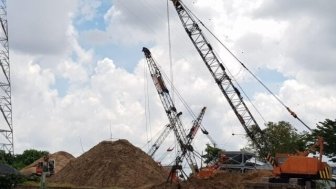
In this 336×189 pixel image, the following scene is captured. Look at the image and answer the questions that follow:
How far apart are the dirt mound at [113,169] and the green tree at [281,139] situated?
18987mm

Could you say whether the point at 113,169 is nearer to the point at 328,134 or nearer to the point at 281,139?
the point at 328,134

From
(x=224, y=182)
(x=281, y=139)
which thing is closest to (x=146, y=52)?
(x=281, y=139)

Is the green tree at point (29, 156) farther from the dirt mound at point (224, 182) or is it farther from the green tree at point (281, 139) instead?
the dirt mound at point (224, 182)

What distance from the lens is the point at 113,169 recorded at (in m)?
57.1

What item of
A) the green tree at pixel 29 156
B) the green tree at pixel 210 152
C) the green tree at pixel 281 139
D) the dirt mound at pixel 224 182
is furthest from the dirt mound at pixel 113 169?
the green tree at pixel 210 152

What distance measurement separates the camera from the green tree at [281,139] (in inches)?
3022

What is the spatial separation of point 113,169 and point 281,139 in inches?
1366

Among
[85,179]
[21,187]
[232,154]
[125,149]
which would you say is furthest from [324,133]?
[21,187]

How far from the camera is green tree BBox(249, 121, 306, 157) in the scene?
7675cm

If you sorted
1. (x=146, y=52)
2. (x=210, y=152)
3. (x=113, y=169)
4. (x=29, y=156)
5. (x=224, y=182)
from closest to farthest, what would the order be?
(x=224, y=182) → (x=113, y=169) → (x=146, y=52) → (x=29, y=156) → (x=210, y=152)

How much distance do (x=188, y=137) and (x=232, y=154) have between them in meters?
29.9

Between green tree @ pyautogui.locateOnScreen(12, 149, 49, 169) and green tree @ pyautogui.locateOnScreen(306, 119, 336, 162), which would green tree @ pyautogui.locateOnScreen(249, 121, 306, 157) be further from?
green tree @ pyautogui.locateOnScreen(12, 149, 49, 169)

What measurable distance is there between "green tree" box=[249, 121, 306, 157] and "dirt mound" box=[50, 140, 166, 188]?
748 inches

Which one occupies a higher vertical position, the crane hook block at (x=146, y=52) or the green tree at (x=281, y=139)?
the crane hook block at (x=146, y=52)
